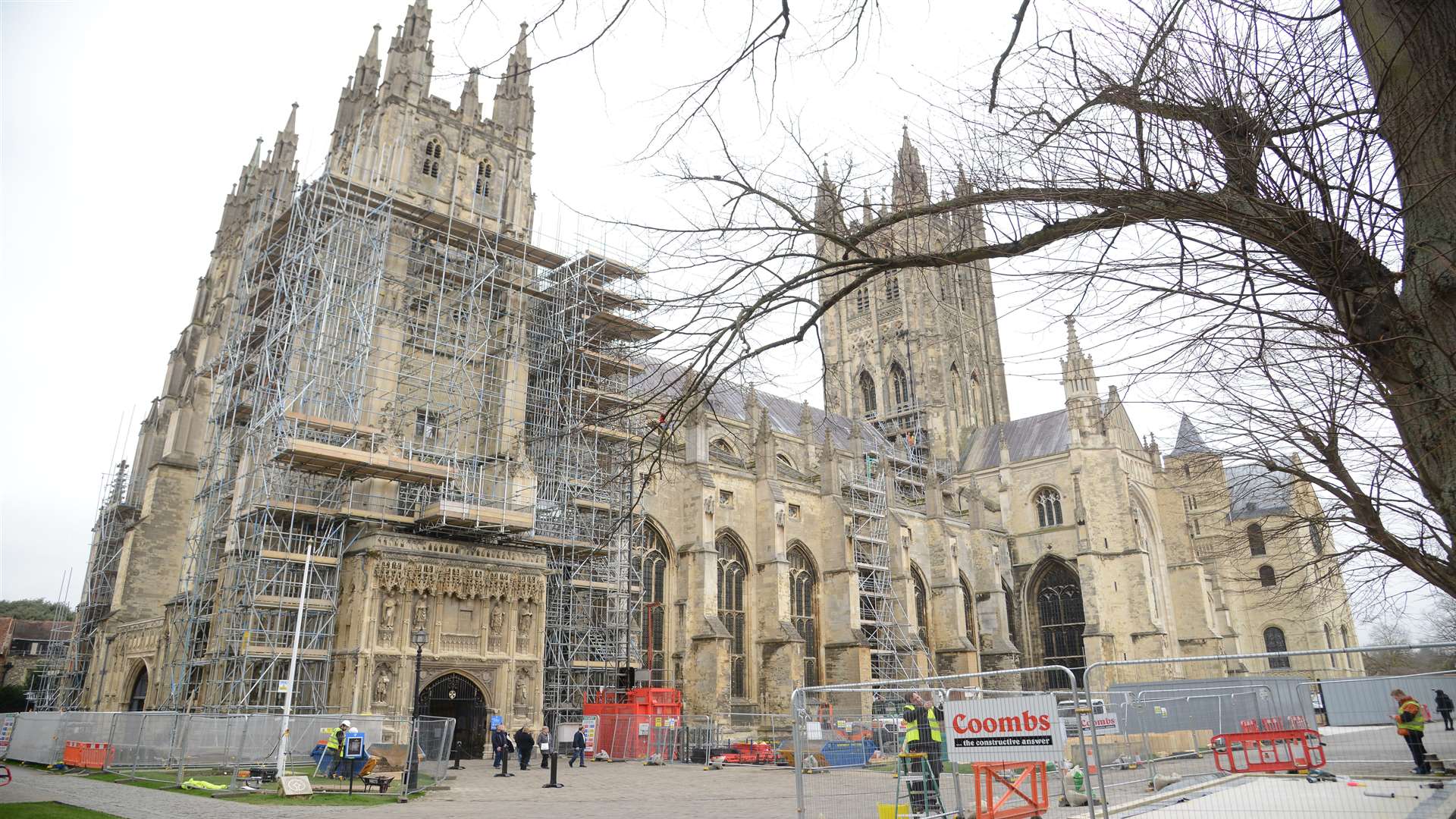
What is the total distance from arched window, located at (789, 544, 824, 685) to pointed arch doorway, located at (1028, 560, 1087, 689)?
12.3m

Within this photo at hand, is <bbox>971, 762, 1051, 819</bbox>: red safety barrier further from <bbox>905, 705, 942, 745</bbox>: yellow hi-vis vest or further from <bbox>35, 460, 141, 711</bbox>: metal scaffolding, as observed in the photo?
<bbox>35, 460, 141, 711</bbox>: metal scaffolding

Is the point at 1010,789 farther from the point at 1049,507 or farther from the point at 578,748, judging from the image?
the point at 1049,507

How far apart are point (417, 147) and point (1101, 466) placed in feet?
97.5

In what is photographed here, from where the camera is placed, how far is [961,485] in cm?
4269

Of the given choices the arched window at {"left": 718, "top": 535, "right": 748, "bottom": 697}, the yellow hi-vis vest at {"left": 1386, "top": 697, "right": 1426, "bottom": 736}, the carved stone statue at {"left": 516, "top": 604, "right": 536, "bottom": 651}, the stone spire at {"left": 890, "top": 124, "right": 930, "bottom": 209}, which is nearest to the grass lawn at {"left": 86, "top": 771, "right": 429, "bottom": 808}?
the carved stone statue at {"left": 516, "top": 604, "right": 536, "bottom": 651}

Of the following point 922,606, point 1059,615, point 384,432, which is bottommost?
point 1059,615

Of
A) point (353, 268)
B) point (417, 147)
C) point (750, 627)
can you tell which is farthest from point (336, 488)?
point (750, 627)

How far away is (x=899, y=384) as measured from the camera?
159ft

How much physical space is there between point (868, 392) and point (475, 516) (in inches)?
1293

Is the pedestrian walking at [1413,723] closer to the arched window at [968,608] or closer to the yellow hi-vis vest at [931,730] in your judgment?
the yellow hi-vis vest at [931,730]

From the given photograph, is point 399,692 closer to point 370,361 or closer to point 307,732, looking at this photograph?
point 307,732

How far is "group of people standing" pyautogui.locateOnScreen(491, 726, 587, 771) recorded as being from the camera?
1703 cm

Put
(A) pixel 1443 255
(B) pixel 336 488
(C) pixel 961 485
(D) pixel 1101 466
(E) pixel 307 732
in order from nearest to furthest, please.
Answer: (A) pixel 1443 255 < (E) pixel 307 732 < (B) pixel 336 488 < (D) pixel 1101 466 < (C) pixel 961 485

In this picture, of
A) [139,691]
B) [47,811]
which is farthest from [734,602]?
[47,811]
